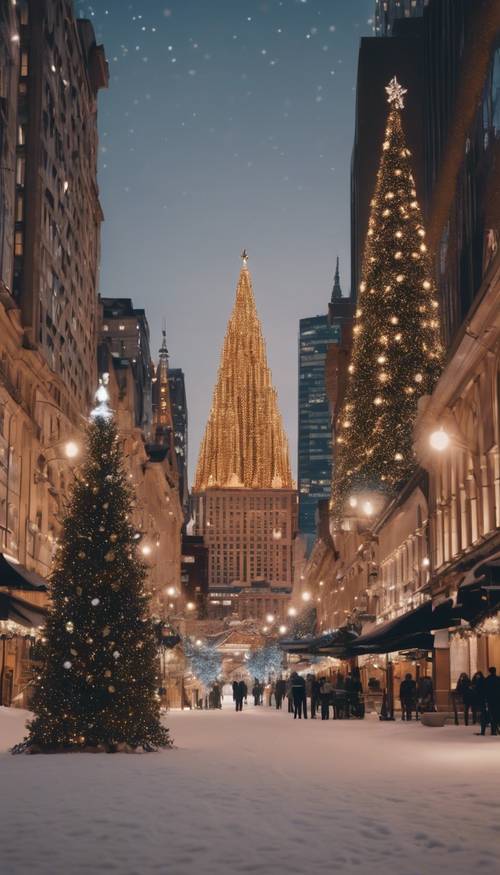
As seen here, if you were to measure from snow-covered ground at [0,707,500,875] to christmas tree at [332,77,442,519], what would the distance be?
97.1 feet

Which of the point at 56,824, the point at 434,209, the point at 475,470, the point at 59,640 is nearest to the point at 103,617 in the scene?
the point at 59,640

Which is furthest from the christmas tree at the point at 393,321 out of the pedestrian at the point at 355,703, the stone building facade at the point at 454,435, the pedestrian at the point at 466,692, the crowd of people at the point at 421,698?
the pedestrian at the point at 466,692

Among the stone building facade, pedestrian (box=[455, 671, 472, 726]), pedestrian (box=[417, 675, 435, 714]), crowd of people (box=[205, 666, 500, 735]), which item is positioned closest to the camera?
crowd of people (box=[205, 666, 500, 735])

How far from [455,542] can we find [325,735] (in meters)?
11.9

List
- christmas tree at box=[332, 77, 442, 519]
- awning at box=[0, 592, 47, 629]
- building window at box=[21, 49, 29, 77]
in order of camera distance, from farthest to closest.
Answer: building window at box=[21, 49, 29, 77]
christmas tree at box=[332, 77, 442, 519]
awning at box=[0, 592, 47, 629]

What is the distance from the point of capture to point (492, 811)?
12.9 metres

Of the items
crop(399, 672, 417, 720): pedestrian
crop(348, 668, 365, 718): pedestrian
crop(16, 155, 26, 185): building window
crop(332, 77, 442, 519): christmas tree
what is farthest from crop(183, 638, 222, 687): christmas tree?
crop(399, 672, 417, 720): pedestrian

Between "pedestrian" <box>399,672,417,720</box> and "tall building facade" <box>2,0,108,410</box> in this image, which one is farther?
"tall building facade" <box>2,0,108,410</box>

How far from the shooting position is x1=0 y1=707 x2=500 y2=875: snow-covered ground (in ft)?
31.9

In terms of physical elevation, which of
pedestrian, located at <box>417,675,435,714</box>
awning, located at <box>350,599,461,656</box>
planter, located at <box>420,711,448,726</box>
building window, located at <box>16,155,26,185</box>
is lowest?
planter, located at <box>420,711,448,726</box>

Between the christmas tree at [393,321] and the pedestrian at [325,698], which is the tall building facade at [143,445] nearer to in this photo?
the christmas tree at [393,321]

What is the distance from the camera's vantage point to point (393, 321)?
52.0m

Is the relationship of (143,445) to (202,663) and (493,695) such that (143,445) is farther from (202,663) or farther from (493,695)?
(493,695)

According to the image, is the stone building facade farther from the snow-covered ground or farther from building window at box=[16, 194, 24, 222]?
building window at box=[16, 194, 24, 222]
